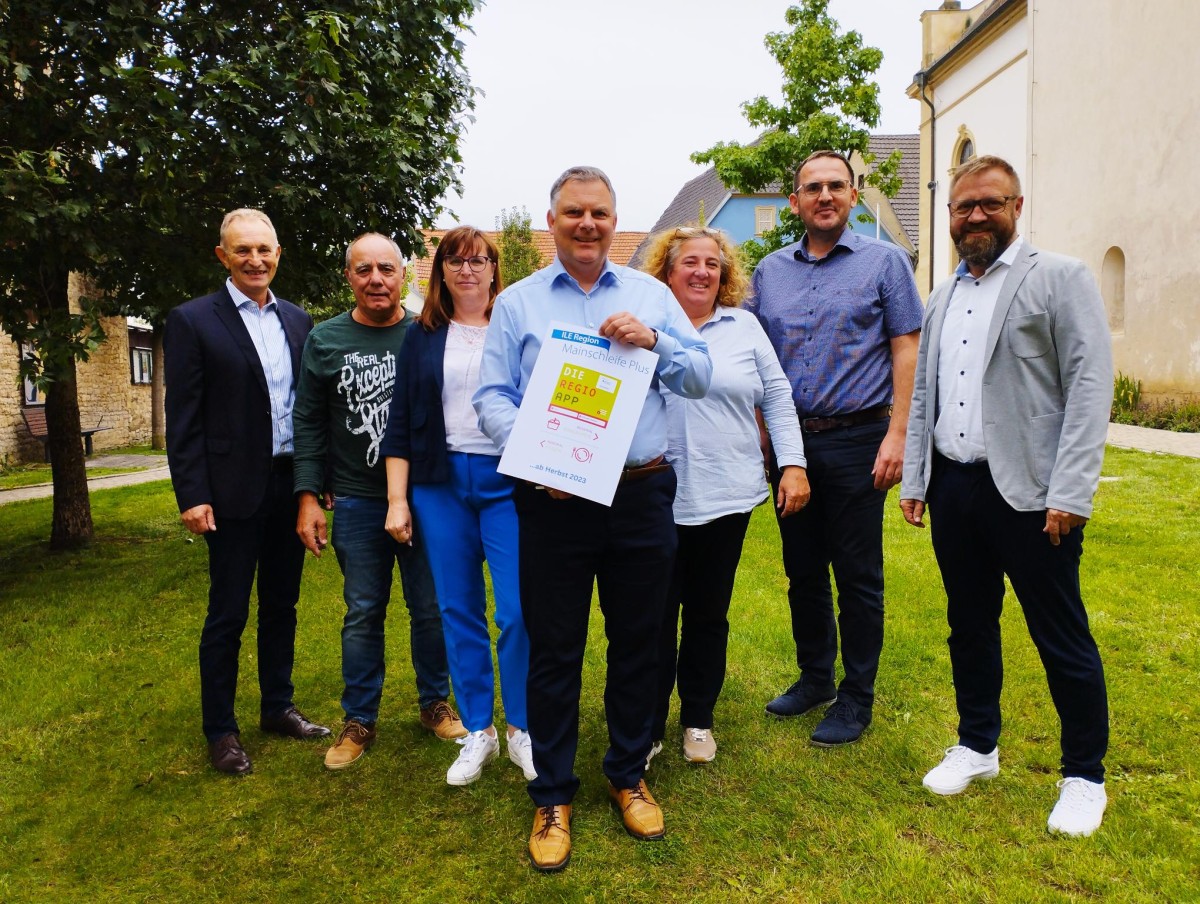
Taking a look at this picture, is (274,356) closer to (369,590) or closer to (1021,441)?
(369,590)

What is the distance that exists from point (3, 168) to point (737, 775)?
19.4ft

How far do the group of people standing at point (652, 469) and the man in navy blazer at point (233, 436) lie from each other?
13mm

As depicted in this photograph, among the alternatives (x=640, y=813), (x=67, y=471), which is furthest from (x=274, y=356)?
(x=67, y=471)

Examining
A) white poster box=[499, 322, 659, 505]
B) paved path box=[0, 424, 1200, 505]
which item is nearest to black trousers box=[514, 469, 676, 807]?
white poster box=[499, 322, 659, 505]

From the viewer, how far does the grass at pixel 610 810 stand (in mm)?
3076

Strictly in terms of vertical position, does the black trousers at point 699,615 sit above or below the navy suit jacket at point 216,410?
below

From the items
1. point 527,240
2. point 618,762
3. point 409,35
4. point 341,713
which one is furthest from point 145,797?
point 527,240

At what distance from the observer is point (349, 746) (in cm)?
407

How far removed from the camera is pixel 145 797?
3.86 metres

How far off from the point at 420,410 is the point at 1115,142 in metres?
18.7

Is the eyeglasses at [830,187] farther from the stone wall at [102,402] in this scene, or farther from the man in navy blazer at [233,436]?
the stone wall at [102,402]

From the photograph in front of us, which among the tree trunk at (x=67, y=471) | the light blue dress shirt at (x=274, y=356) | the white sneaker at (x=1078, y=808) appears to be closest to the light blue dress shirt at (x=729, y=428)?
the white sneaker at (x=1078, y=808)

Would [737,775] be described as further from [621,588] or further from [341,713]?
[341,713]

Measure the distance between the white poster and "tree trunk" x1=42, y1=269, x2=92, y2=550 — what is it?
23.4 ft
